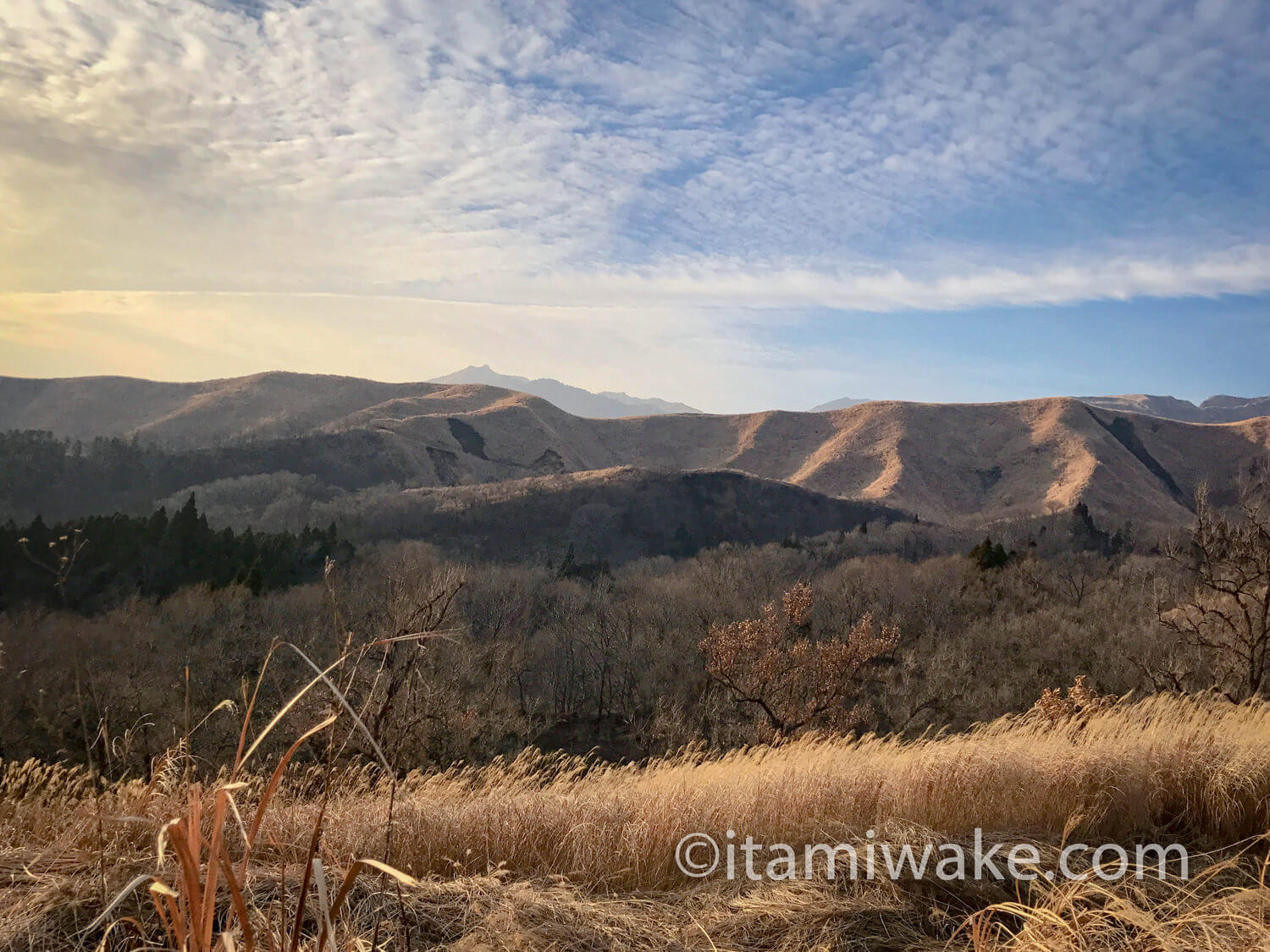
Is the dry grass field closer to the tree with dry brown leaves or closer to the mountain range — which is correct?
the tree with dry brown leaves

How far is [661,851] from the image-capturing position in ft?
16.6

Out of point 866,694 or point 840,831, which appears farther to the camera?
point 866,694

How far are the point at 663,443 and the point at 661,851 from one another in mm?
127235

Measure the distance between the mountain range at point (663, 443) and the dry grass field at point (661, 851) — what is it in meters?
65.5

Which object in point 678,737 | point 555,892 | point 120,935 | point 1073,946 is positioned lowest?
point 678,737

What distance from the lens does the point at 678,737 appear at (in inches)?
999

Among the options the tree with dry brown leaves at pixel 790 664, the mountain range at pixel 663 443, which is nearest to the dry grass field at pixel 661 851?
the tree with dry brown leaves at pixel 790 664

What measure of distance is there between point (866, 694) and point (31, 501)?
244 feet

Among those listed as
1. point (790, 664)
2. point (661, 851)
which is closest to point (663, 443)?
point (790, 664)

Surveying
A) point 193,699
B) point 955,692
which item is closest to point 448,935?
point 193,699

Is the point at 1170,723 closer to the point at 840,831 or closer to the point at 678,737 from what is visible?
the point at 840,831

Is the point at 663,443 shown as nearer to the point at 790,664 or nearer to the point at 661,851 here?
the point at 790,664

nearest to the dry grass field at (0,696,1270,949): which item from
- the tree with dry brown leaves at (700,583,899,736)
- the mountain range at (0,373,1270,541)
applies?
the tree with dry brown leaves at (700,583,899,736)

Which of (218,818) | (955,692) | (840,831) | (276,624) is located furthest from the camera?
(276,624)
